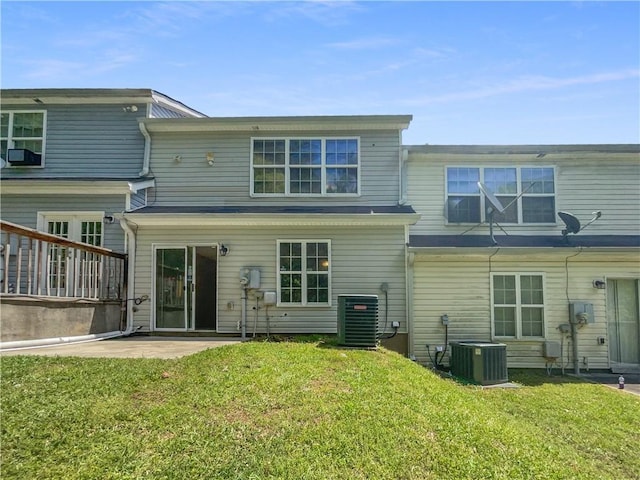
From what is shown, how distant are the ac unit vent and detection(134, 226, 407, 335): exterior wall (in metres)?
3.79

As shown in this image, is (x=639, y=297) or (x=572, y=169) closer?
(x=639, y=297)

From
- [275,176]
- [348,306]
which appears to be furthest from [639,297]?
[275,176]

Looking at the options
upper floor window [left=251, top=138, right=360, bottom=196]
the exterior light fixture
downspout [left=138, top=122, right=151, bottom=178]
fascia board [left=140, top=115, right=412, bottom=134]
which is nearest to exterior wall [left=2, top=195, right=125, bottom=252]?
downspout [left=138, top=122, right=151, bottom=178]

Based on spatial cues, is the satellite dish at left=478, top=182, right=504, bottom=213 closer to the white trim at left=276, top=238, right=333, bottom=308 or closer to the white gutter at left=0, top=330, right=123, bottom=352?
the white trim at left=276, top=238, right=333, bottom=308

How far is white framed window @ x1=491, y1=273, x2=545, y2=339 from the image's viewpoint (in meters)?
10.6

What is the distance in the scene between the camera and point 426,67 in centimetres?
1026

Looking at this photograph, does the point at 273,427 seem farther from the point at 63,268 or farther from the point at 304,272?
the point at 63,268

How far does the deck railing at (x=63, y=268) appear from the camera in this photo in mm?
7664

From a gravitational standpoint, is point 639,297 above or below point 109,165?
below

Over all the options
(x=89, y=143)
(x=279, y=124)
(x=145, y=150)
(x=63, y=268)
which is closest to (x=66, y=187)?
(x=89, y=143)

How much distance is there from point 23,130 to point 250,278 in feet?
25.1

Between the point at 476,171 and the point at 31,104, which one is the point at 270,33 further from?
the point at 31,104

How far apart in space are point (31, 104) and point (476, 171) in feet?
40.6

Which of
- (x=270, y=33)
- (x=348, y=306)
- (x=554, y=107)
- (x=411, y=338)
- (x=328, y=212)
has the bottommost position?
(x=411, y=338)
